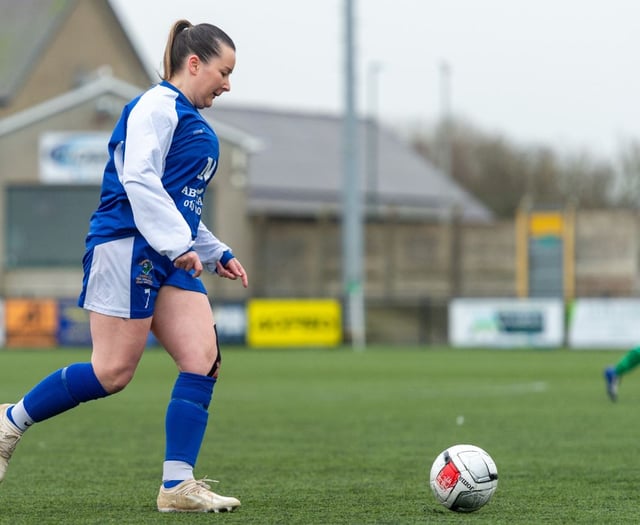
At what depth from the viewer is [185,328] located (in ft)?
18.2

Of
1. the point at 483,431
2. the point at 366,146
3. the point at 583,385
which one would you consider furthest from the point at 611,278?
the point at 483,431

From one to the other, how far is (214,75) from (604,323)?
71.1 feet

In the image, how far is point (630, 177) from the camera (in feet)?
190

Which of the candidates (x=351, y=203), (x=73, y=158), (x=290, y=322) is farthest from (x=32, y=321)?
(x=73, y=158)

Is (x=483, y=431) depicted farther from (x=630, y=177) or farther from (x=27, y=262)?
(x=630, y=177)

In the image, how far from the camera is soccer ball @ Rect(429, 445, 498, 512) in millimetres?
5641

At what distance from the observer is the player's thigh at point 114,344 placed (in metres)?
5.45

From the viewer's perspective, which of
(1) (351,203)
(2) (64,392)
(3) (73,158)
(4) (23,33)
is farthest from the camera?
(4) (23,33)

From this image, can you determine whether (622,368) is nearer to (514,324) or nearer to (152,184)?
(152,184)

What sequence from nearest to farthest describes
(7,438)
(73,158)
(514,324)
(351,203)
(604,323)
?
(7,438), (604,323), (514,324), (351,203), (73,158)

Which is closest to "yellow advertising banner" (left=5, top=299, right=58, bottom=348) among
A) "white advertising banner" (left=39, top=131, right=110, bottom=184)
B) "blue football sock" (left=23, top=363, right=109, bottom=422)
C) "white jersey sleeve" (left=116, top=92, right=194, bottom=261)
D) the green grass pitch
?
"white advertising banner" (left=39, top=131, right=110, bottom=184)

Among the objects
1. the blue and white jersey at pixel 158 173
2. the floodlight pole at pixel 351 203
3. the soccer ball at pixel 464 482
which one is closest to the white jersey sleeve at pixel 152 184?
the blue and white jersey at pixel 158 173

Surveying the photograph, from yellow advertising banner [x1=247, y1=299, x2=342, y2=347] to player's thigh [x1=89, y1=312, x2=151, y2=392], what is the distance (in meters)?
21.8

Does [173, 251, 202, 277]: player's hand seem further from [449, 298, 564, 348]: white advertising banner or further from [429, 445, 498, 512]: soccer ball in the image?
[449, 298, 564, 348]: white advertising banner
